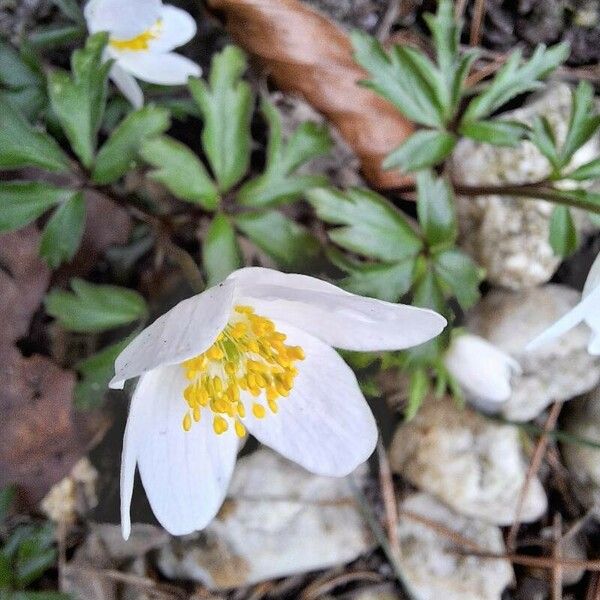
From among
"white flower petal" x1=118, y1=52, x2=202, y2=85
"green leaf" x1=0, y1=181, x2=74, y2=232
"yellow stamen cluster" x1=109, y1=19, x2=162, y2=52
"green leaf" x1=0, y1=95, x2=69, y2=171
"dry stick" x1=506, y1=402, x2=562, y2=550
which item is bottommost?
"dry stick" x1=506, y1=402, x2=562, y2=550

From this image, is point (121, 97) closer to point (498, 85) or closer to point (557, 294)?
point (498, 85)

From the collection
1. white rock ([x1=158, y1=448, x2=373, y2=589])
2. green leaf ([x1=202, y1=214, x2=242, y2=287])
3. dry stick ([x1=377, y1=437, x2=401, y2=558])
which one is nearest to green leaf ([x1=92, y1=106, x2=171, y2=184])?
green leaf ([x1=202, y1=214, x2=242, y2=287])

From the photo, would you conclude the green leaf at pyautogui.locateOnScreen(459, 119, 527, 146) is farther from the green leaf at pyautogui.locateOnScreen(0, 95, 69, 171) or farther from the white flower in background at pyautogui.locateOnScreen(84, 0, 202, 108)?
the green leaf at pyautogui.locateOnScreen(0, 95, 69, 171)

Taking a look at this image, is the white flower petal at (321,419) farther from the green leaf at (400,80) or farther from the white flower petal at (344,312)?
the green leaf at (400,80)

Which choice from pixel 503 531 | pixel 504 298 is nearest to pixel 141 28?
pixel 504 298

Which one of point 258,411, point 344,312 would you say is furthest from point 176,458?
point 344,312

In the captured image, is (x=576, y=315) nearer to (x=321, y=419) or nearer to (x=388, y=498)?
(x=321, y=419)
